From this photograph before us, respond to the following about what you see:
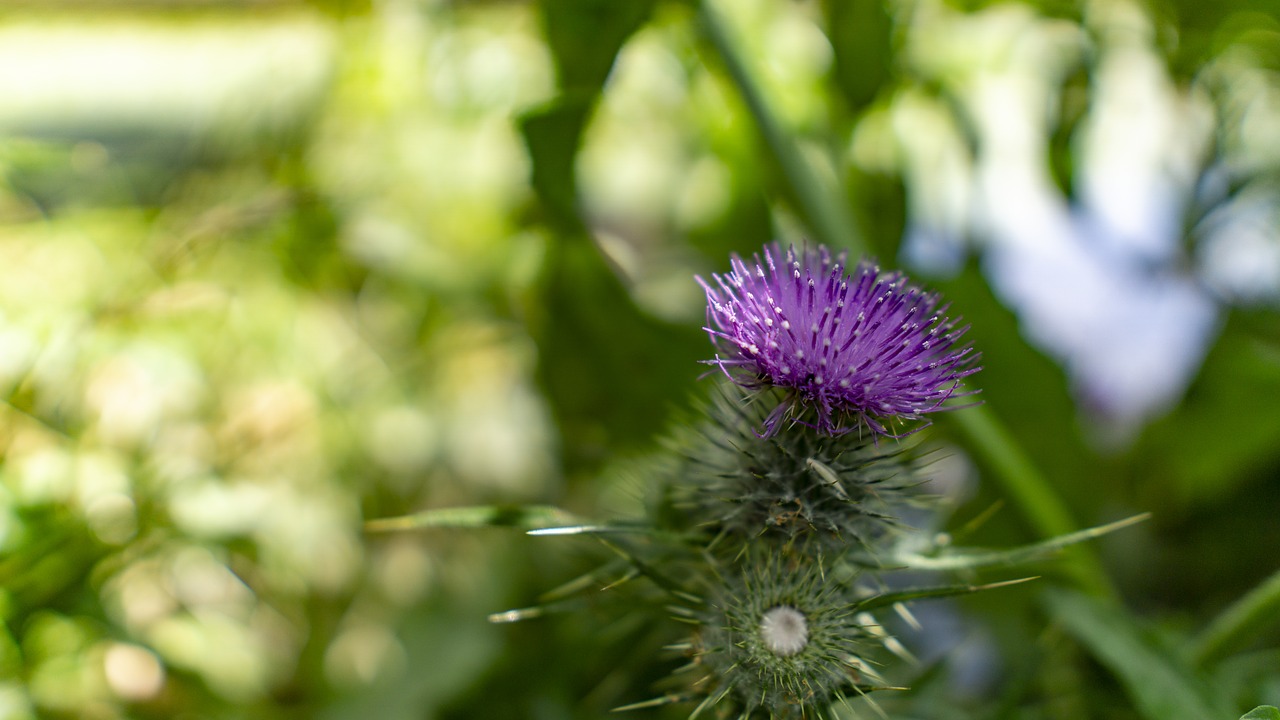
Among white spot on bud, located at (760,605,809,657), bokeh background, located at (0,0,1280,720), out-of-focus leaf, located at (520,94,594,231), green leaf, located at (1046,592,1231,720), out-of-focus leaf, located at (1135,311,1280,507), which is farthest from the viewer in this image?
out-of-focus leaf, located at (1135,311,1280,507)

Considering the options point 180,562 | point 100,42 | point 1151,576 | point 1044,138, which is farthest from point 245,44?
point 1151,576

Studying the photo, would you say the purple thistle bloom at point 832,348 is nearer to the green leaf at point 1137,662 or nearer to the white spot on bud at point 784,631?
the white spot on bud at point 784,631

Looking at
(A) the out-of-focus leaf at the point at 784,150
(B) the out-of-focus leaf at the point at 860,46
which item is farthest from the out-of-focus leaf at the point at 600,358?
(B) the out-of-focus leaf at the point at 860,46

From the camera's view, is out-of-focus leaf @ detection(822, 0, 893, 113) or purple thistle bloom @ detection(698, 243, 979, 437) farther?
out-of-focus leaf @ detection(822, 0, 893, 113)

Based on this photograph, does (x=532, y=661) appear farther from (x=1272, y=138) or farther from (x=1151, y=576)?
(x=1272, y=138)

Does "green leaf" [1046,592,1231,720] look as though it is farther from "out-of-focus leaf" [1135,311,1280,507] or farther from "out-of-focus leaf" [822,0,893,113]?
"out-of-focus leaf" [822,0,893,113]

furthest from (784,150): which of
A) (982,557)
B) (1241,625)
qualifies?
(1241,625)

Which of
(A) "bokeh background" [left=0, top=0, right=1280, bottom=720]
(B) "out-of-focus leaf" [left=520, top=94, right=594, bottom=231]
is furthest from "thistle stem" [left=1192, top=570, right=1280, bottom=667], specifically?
(B) "out-of-focus leaf" [left=520, top=94, right=594, bottom=231]
